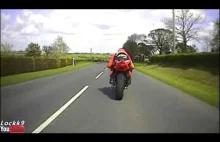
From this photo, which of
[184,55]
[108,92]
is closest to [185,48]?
[184,55]

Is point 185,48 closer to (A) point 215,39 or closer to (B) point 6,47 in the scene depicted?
(A) point 215,39

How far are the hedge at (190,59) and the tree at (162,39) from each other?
24 centimetres

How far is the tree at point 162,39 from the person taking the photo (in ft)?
24.4

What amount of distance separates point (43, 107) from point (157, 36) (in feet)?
11.4

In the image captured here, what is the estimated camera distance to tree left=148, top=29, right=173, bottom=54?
24.4ft

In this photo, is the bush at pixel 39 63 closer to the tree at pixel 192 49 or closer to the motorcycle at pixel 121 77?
the motorcycle at pixel 121 77

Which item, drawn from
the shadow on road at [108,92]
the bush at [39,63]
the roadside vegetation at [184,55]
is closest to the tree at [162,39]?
the roadside vegetation at [184,55]

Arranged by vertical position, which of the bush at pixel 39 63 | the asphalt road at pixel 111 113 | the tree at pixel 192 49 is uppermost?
the tree at pixel 192 49

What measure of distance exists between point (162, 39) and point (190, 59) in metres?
1.12

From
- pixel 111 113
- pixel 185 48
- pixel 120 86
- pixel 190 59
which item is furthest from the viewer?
pixel 120 86

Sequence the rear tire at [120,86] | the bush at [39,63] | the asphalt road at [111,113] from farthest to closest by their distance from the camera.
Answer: the bush at [39,63], the rear tire at [120,86], the asphalt road at [111,113]

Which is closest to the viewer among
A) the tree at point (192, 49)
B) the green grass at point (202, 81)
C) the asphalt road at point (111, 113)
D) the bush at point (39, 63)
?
the asphalt road at point (111, 113)

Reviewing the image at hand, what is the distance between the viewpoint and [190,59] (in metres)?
7.02
